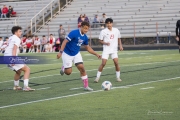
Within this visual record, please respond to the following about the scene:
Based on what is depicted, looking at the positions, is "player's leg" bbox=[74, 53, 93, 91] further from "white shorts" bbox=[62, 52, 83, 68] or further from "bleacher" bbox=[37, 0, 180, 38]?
"bleacher" bbox=[37, 0, 180, 38]

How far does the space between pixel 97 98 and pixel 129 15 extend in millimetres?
30056

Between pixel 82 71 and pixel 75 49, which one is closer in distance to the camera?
pixel 82 71

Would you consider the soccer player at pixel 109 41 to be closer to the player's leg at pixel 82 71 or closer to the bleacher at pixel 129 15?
the player's leg at pixel 82 71

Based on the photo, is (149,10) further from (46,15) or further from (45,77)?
(45,77)

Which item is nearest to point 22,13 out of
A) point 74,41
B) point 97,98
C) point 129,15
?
point 129,15

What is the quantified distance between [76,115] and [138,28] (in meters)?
30.7

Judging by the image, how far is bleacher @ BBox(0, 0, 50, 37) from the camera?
150ft

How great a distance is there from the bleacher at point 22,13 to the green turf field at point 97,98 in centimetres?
2612

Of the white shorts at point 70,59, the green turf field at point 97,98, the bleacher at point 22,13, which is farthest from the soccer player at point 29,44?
the white shorts at point 70,59

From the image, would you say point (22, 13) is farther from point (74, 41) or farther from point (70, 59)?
point (74, 41)

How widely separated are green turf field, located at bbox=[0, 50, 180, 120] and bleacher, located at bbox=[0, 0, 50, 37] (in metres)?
26.1

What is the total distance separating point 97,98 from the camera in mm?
13406

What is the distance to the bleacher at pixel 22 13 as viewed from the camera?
150 feet

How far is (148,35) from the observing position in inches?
1583
